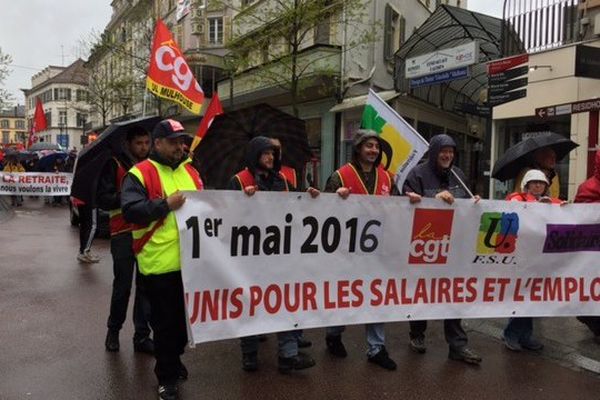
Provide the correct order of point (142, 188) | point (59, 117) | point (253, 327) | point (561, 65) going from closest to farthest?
point (142, 188) → point (253, 327) → point (561, 65) → point (59, 117)

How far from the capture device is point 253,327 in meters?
4.39

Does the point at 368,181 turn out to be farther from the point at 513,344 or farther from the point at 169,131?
the point at 513,344

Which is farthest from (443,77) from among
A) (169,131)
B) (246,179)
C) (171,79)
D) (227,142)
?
(169,131)

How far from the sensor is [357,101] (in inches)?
769

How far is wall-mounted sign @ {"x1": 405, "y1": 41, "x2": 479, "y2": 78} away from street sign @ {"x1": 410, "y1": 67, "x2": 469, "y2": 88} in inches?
3.8

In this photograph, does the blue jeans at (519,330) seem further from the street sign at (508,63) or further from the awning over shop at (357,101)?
the awning over shop at (357,101)

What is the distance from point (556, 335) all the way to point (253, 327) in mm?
3301

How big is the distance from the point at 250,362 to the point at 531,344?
8.66 ft

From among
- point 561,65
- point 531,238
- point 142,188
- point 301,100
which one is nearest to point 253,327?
point 142,188

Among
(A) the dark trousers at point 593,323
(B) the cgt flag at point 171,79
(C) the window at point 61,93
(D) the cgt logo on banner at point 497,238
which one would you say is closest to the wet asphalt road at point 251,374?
(A) the dark trousers at point 593,323

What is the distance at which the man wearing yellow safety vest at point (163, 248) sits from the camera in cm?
394

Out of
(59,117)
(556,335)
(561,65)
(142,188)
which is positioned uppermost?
(59,117)

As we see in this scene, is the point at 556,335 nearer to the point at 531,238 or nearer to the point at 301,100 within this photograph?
the point at 531,238

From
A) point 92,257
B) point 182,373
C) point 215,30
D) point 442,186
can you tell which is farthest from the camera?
point 215,30
